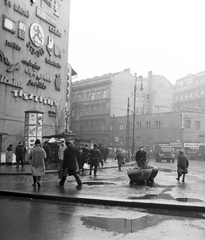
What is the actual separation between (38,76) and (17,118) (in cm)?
515

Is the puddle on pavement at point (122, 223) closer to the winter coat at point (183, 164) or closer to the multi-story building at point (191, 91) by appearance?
the winter coat at point (183, 164)

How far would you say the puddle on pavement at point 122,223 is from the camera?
639 centimetres

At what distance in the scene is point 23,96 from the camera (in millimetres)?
30031

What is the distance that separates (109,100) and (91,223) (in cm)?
6153

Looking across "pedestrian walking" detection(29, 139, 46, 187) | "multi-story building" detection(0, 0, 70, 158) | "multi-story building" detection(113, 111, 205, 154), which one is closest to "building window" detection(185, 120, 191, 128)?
"multi-story building" detection(113, 111, 205, 154)

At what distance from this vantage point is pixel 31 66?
1222 inches

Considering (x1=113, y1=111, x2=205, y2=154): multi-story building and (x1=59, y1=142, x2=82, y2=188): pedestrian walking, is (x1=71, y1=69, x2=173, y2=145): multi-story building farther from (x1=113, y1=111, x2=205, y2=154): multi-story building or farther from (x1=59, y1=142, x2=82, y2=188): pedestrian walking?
(x1=59, y1=142, x2=82, y2=188): pedestrian walking

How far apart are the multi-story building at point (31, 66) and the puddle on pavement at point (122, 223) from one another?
18240 mm

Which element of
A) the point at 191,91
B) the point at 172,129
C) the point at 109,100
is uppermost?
the point at 191,91

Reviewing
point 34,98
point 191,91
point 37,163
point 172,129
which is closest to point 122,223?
point 37,163

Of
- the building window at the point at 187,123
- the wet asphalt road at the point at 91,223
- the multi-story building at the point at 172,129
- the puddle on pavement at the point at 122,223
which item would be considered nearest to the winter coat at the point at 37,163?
the wet asphalt road at the point at 91,223

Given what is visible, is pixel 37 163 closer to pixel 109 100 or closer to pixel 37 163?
pixel 37 163

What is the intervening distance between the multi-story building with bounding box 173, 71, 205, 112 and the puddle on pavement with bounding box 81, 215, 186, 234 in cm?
7376

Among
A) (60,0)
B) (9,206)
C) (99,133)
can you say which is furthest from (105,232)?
(99,133)
